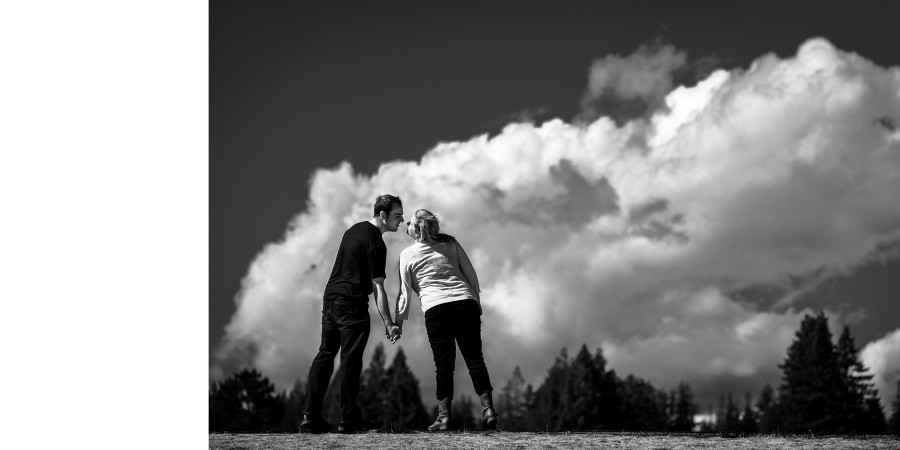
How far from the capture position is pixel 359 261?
30.5 ft

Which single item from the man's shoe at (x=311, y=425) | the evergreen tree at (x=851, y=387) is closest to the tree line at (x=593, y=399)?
the evergreen tree at (x=851, y=387)

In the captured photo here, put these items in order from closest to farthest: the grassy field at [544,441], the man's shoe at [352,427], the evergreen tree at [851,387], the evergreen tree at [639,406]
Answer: the grassy field at [544,441]
the man's shoe at [352,427]
the evergreen tree at [851,387]
the evergreen tree at [639,406]

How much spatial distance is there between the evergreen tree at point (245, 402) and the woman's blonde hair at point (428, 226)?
64984mm

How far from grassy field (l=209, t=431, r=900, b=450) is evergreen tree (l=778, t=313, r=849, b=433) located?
2135 inches

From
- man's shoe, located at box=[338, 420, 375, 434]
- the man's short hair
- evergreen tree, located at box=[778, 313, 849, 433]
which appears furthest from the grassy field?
evergreen tree, located at box=[778, 313, 849, 433]

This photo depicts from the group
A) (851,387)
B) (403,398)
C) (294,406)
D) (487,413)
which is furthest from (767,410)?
(487,413)

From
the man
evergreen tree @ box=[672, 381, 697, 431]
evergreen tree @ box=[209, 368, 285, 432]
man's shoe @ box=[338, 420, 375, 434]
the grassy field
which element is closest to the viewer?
the grassy field

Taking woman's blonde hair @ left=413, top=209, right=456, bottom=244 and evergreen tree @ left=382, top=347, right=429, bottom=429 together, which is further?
evergreen tree @ left=382, top=347, right=429, bottom=429

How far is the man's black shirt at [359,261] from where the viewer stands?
30.3 ft

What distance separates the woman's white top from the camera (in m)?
9.30

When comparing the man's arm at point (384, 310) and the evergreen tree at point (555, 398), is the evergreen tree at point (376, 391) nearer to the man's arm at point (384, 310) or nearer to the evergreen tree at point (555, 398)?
the evergreen tree at point (555, 398)

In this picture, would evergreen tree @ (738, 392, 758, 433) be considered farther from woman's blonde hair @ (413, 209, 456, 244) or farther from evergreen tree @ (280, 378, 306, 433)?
woman's blonde hair @ (413, 209, 456, 244)

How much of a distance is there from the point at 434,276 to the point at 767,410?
67020 mm
